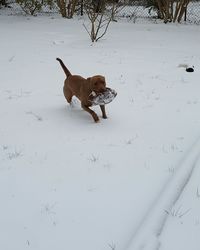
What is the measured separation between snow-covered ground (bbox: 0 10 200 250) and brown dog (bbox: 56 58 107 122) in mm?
196

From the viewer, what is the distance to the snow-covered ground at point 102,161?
9.77 feet

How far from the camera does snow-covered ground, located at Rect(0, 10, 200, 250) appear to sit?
9.77 ft

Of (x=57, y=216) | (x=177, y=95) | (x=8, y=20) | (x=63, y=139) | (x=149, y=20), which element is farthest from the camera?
(x=149, y=20)

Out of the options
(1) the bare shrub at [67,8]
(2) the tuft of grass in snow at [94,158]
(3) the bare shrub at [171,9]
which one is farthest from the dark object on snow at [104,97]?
(1) the bare shrub at [67,8]

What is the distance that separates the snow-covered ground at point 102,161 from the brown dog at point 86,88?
20cm

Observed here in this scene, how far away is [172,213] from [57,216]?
0.94 m

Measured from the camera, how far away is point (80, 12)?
49.5ft

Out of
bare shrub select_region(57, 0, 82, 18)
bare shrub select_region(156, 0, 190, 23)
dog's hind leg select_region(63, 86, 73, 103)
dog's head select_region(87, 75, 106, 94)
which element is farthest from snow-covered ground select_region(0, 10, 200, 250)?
bare shrub select_region(57, 0, 82, 18)

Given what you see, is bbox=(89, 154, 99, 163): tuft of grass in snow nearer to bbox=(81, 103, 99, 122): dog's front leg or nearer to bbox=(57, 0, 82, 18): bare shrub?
bbox=(81, 103, 99, 122): dog's front leg

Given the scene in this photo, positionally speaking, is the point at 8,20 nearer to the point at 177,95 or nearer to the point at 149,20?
the point at 149,20

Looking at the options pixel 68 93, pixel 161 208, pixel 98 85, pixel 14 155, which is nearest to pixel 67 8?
pixel 68 93

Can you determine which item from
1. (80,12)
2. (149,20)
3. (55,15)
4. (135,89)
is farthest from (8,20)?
(135,89)

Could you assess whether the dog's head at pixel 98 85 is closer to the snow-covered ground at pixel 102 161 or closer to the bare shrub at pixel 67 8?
the snow-covered ground at pixel 102 161

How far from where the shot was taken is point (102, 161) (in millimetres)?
4027
